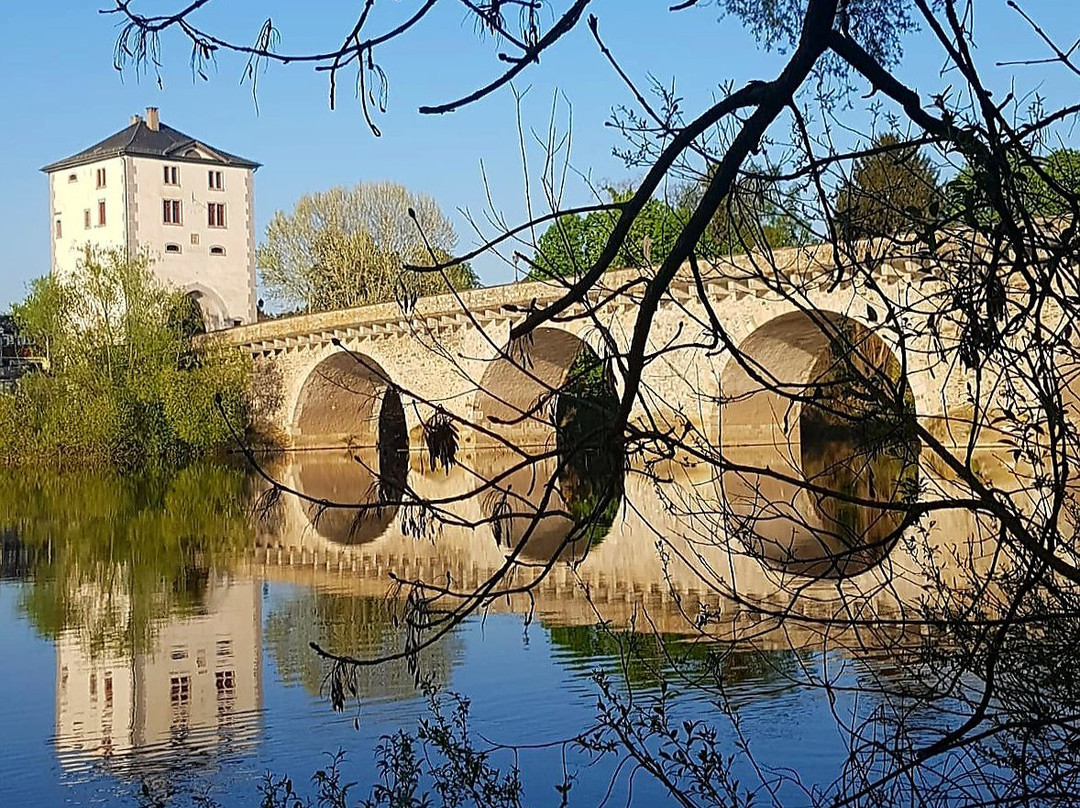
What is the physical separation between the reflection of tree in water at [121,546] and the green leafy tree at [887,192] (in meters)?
6.43

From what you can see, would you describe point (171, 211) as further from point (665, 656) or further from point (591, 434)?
point (591, 434)

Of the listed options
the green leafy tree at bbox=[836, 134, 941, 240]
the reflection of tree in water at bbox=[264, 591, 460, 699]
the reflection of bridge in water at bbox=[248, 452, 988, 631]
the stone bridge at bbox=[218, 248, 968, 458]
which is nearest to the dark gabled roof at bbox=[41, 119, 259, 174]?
the stone bridge at bbox=[218, 248, 968, 458]

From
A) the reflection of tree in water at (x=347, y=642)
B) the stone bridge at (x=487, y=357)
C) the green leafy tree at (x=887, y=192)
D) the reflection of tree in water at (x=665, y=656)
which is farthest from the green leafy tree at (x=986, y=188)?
the stone bridge at (x=487, y=357)

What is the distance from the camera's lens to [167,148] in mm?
37875

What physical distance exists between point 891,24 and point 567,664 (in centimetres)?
450

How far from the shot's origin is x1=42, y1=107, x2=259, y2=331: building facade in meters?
37.0

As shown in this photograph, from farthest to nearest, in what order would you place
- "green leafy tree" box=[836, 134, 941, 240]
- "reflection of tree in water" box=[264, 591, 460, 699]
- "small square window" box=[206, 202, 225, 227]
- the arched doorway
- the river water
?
"small square window" box=[206, 202, 225, 227] → the arched doorway → "reflection of tree in water" box=[264, 591, 460, 699] → the river water → "green leafy tree" box=[836, 134, 941, 240]

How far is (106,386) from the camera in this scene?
2905cm

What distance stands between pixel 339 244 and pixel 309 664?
3214 cm

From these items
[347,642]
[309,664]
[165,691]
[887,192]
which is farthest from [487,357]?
[887,192]

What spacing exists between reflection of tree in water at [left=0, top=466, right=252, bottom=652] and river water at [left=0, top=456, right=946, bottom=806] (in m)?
0.05

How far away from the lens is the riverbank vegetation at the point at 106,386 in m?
29.1

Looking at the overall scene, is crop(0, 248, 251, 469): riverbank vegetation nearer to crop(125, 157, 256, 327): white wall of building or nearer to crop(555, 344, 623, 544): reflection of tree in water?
crop(125, 157, 256, 327): white wall of building

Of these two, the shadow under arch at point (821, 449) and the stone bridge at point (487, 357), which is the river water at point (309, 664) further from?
the stone bridge at point (487, 357)
